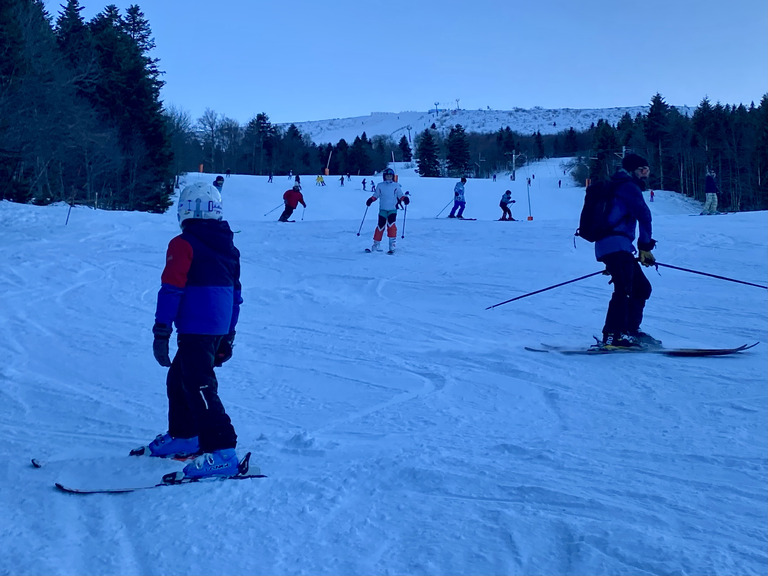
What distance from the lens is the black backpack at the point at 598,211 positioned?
6.29 meters

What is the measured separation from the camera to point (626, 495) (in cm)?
309

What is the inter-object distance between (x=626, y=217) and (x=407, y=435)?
3.48m

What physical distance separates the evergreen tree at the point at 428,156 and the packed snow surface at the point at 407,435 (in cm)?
7494

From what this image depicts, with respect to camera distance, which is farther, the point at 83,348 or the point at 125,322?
the point at 125,322

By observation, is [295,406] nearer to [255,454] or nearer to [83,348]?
[255,454]

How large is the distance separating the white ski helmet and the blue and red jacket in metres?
0.03

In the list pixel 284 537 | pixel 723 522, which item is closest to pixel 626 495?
pixel 723 522

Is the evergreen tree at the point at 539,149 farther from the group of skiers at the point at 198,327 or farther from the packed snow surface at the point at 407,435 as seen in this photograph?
the group of skiers at the point at 198,327

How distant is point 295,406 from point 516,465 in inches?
75.3

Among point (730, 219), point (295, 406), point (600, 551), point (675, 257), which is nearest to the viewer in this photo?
point (600, 551)

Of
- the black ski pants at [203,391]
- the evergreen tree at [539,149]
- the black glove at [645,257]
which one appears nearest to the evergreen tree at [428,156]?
the evergreen tree at [539,149]

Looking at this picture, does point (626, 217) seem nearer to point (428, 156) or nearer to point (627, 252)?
point (627, 252)

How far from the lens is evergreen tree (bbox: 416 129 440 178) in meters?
83.6

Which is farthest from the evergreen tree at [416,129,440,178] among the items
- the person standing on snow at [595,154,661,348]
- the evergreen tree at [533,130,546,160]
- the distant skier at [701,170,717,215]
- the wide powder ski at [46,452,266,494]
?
A: the wide powder ski at [46,452,266,494]
